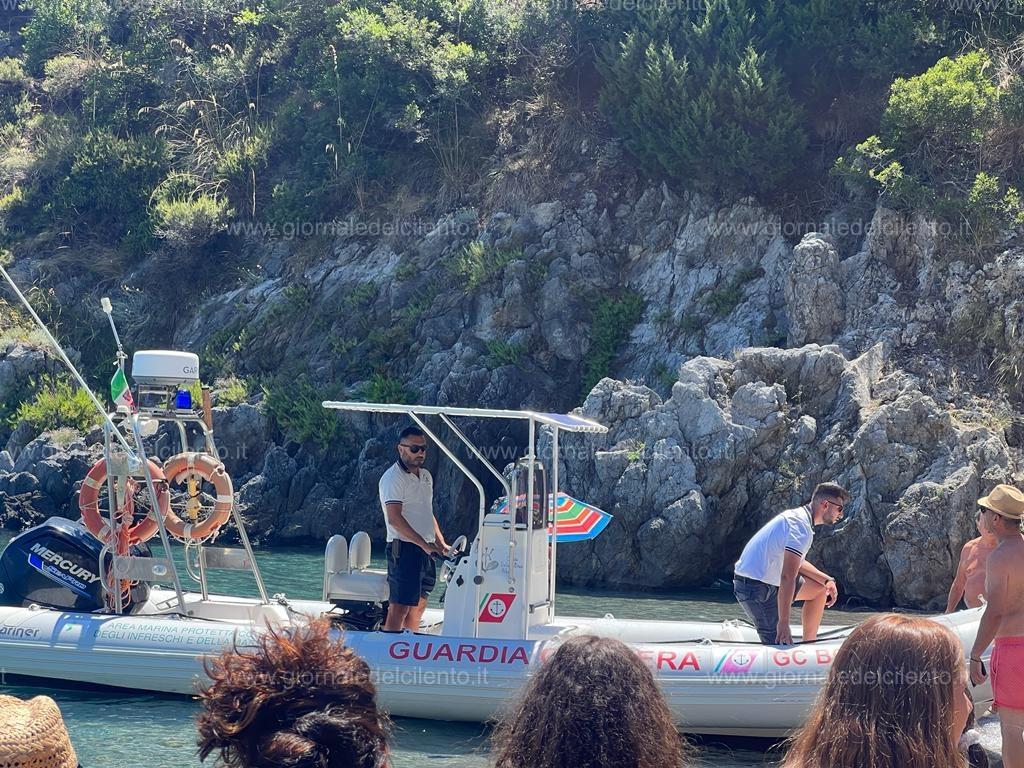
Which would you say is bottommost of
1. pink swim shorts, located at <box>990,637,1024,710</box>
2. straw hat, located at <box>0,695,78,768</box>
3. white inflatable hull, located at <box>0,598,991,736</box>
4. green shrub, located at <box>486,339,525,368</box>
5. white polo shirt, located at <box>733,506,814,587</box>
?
white inflatable hull, located at <box>0,598,991,736</box>

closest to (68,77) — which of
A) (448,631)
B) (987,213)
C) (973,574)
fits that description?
(987,213)

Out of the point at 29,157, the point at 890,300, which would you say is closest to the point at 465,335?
the point at 890,300

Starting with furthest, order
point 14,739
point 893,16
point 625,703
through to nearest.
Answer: point 893,16, point 625,703, point 14,739

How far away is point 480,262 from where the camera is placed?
23.7 meters

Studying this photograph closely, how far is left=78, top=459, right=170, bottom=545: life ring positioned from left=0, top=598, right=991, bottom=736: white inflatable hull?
682 mm

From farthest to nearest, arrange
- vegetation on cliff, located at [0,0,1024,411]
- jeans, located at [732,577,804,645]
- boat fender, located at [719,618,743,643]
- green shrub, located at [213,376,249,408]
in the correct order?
green shrub, located at [213,376,249,408], vegetation on cliff, located at [0,0,1024,411], boat fender, located at [719,618,743,643], jeans, located at [732,577,804,645]

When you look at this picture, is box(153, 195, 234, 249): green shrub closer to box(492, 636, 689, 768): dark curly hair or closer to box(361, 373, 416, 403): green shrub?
box(361, 373, 416, 403): green shrub

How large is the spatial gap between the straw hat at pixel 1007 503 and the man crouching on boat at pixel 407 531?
428 centimetres

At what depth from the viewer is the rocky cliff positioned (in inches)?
643

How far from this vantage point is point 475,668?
9008 millimetres

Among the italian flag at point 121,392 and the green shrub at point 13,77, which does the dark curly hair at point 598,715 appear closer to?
the italian flag at point 121,392

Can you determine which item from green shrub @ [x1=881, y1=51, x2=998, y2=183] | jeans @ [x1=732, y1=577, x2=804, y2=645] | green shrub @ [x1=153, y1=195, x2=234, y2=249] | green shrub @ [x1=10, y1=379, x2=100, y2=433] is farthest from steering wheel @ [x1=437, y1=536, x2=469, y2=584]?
green shrub @ [x1=153, y1=195, x2=234, y2=249]

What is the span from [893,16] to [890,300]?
20.1 ft

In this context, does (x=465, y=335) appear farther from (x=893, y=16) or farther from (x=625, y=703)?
(x=625, y=703)
